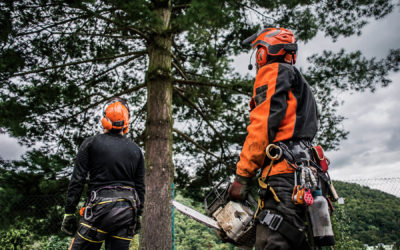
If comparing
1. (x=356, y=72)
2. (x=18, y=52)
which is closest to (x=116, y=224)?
(x=18, y=52)

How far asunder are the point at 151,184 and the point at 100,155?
2.13 metres

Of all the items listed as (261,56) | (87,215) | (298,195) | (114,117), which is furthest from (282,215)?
(114,117)

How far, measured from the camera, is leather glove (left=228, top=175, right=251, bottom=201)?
1.97 metres

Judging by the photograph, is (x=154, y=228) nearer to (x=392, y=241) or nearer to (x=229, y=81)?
(x=229, y=81)

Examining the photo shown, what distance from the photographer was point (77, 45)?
6047mm

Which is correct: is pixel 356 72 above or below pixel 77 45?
below

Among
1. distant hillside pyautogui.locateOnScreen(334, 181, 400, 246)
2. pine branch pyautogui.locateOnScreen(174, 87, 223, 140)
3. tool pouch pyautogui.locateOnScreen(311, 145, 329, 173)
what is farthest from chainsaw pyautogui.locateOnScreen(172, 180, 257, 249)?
distant hillside pyautogui.locateOnScreen(334, 181, 400, 246)

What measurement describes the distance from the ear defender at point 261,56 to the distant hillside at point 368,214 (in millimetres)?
6681

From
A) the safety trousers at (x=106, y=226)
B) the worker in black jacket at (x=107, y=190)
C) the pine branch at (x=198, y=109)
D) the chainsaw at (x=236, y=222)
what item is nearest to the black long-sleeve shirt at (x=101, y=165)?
the worker in black jacket at (x=107, y=190)

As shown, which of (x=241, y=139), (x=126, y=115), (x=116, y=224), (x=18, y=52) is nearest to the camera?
(x=116, y=224)

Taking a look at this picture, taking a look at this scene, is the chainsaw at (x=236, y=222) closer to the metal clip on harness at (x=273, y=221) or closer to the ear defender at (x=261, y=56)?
the metal clip on harness at (x=273, y=221)

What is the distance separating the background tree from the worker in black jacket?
180 cm

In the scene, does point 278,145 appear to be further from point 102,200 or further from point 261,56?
point 102,200

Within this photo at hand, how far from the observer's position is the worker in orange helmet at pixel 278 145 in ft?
5.81
